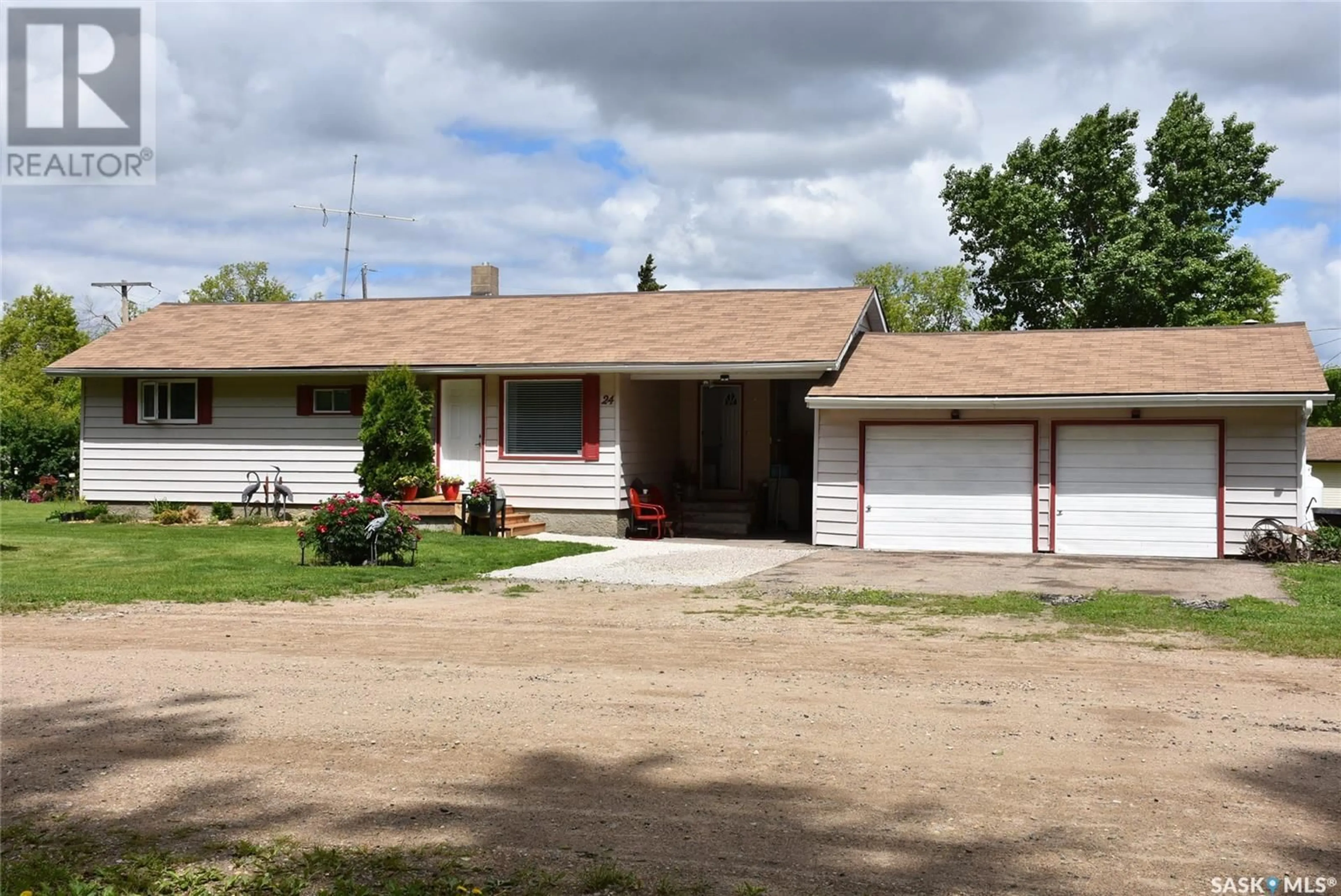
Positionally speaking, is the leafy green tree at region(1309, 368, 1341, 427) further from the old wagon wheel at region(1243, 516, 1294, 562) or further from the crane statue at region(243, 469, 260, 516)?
the crane statue at region(243, 469, 260, 516)

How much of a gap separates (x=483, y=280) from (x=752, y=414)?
24.8 ft

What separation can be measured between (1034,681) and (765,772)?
2.93 meters

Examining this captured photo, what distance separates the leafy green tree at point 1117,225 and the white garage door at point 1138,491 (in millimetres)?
18501

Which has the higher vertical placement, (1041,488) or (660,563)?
(1041,488)

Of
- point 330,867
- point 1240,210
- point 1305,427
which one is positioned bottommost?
point 330,867

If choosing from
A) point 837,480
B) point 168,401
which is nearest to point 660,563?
point 837,480

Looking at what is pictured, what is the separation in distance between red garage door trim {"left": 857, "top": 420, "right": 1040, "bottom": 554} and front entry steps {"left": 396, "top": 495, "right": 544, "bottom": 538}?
548 cm

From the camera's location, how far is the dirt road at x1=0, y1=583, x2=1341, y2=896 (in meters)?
4.84

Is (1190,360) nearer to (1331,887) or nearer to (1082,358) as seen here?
(1082,358)

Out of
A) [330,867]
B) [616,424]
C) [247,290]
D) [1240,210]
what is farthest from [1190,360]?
[247,290]

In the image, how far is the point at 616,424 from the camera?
2036 centimetres

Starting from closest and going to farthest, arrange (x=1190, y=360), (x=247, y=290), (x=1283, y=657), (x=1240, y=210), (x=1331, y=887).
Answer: (x=1331, y=887), (x=1283, y=657), (x=1190, y=360), (x=1240, y=210), (x=247, y=290)

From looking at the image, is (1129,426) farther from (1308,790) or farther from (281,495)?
(281,495)

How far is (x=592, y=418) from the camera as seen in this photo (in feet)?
67.2
